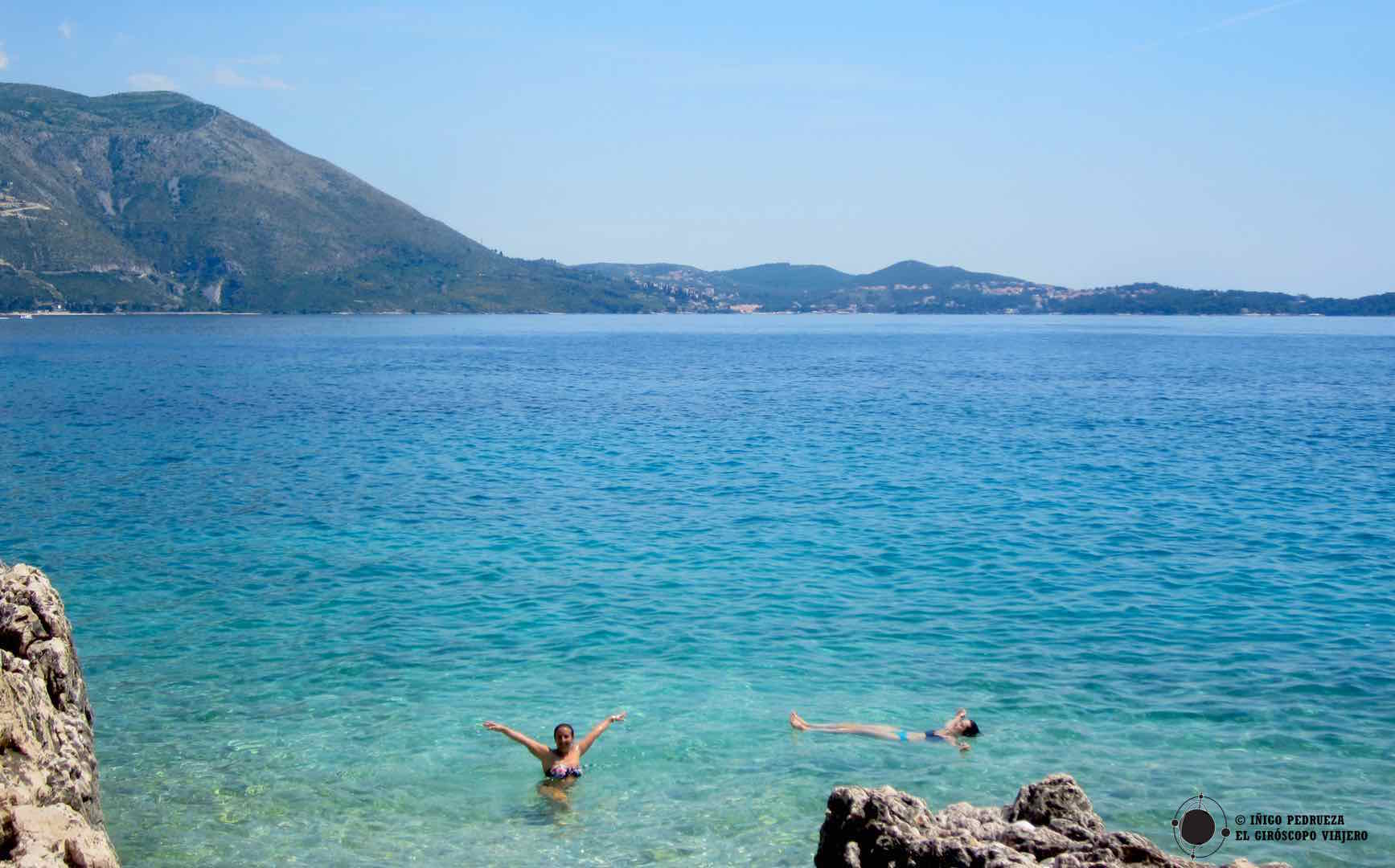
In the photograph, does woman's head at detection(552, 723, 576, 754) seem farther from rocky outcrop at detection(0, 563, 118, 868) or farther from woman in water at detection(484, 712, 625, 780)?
rocky outcrop at detection(0, 563, 118, 868)

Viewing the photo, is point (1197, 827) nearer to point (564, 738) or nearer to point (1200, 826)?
point (1200, 826)

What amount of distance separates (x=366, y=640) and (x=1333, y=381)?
71.9m

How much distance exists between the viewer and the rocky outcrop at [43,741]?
6.11 meters

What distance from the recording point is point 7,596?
793 centimetres

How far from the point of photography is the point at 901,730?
12258 mm

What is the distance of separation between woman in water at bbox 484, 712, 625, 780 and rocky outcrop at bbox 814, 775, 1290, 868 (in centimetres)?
502

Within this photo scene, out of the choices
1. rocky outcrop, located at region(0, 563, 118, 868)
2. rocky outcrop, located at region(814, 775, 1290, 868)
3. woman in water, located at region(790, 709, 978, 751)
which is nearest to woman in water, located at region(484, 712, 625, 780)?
woman in water, located at region(790, 709, 978, 751)

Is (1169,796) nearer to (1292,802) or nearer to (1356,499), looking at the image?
(1292,802)

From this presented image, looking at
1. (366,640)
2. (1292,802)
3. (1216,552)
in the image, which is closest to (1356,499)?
(1216,552)

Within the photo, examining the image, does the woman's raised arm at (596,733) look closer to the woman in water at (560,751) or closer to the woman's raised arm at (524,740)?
the woman in water at (560,751)

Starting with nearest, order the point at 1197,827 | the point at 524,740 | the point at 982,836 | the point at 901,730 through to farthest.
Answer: the point at 982,836 → the point at 1197,827 → the point at 524,740 → the point at 901,730

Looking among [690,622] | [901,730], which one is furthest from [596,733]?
[690,622]

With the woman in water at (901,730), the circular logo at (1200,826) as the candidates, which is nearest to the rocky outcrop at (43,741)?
the woman in water at (901,730)

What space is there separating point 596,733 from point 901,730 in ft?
11.9
